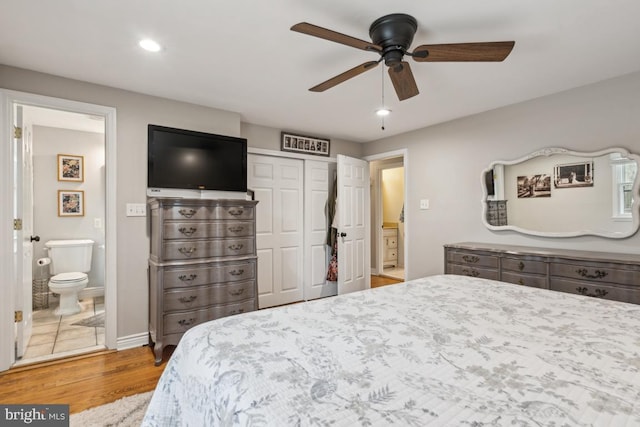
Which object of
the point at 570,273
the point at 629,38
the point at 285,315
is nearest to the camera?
the point at 285,315

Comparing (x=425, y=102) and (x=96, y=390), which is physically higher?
(x=425, y=102)

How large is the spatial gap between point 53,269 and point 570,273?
544 centimetres

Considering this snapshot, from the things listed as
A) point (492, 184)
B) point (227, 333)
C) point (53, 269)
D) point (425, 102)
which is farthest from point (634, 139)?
point (53, 269)

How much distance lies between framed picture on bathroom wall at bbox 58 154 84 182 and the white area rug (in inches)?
134

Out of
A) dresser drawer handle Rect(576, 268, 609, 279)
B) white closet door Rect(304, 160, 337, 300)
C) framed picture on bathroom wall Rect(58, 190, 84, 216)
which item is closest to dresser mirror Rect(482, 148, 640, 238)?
dresser drawer handle Rect(576, 268, 609, 279)

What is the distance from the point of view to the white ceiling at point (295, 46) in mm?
1665

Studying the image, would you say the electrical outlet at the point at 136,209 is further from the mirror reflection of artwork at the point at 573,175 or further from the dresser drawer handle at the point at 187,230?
the mirror reflection of artwork at the point at 573,175

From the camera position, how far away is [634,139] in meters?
2.45

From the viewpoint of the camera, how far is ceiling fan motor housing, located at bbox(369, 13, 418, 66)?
169cm

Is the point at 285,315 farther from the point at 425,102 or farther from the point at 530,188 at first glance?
the point at 530,188

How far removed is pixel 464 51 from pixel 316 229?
303 centimetres

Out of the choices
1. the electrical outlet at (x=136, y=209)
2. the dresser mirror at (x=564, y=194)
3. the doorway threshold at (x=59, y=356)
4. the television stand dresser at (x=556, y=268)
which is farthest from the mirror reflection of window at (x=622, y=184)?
the doorway threshold at (x=59, y=356)

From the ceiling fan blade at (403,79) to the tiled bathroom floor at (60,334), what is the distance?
128 inches

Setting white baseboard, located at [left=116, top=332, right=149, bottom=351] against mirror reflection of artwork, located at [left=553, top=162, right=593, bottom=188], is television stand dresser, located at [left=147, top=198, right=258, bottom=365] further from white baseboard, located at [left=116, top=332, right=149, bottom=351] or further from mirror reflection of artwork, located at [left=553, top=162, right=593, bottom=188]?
mirror reflection of artwork, located at [left=553, top=162, right=593, bottom=188]
